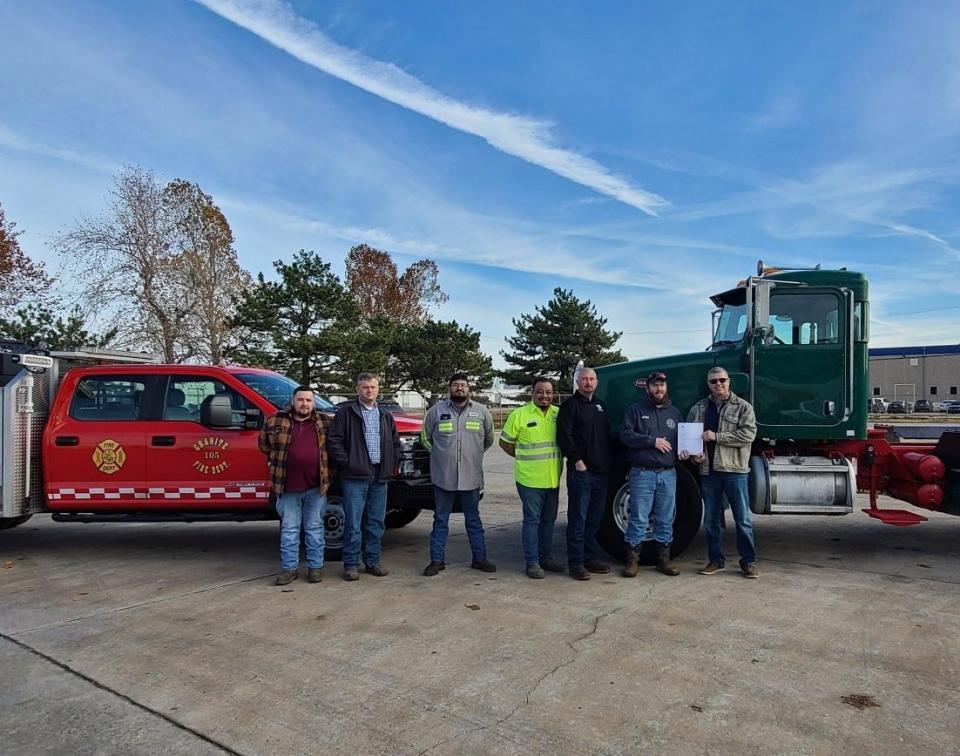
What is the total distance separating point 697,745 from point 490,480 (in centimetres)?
1109

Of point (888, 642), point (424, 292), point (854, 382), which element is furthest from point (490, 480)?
point (424, 292)

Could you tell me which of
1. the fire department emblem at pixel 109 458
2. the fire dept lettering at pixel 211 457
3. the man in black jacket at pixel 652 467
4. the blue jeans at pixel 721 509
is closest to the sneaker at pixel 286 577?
the fire dept lettering at pixel 211 457

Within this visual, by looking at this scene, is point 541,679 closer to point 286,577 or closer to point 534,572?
point 534,572

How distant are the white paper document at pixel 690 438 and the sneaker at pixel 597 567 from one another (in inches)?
47.8

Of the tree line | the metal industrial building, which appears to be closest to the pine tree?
the tree line

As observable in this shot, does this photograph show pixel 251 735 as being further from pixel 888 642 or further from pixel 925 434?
pixel 925 434

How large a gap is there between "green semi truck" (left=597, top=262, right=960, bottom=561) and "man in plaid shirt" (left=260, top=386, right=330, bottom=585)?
2.56 metres

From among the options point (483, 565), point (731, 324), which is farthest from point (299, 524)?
point (731, 324)

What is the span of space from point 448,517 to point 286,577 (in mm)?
1450

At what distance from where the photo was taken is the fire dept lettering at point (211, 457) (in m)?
6.61

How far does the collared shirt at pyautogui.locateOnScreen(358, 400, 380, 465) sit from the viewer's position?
19.9ft

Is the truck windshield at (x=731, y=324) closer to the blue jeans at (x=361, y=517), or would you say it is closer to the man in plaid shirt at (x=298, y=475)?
the blue jeans at (x=361, y=517)

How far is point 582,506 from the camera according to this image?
610cm

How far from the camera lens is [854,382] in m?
6.54
